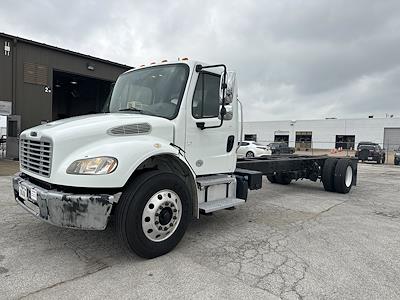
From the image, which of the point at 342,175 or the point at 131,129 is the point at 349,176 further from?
the point at 131,129

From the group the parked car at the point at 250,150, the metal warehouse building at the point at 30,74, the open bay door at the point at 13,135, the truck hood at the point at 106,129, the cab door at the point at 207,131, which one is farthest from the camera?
the parked car at the point at 250,150

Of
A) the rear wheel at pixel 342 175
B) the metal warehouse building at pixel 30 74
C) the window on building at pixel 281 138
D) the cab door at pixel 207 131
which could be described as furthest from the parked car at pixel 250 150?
the window on building at pixel 281 138

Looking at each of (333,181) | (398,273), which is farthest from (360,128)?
(398,273)

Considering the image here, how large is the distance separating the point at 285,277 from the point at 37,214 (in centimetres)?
288

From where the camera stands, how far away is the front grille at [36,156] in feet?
11.7

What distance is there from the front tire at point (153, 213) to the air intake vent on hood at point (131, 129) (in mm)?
519

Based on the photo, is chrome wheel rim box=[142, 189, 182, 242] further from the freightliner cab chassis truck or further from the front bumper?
the front bumper

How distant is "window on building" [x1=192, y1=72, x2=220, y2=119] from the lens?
4.54 m

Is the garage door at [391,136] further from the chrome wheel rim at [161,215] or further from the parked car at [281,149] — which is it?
the chrome wheel rim at [161,215]

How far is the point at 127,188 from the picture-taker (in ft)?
12.1

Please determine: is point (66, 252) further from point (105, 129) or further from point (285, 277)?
point (285, 277)

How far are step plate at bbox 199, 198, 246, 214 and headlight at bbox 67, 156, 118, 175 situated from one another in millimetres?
1572

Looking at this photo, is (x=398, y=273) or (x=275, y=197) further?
(x=275, y=197)

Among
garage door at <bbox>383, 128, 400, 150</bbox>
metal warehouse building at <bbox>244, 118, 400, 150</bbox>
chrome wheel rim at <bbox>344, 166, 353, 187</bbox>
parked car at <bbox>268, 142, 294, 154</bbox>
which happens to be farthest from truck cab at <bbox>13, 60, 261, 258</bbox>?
garage door at <bbox>383, 128, 400, 150</bbox>
